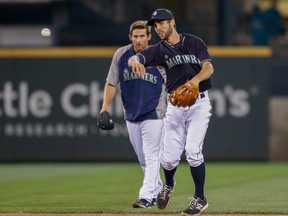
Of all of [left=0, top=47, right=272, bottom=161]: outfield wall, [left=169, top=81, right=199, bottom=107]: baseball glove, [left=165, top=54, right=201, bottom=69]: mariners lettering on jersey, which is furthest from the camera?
[left=0, top=47, right=272, bottom=161]: outfield wall

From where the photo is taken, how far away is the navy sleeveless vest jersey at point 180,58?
939 cm

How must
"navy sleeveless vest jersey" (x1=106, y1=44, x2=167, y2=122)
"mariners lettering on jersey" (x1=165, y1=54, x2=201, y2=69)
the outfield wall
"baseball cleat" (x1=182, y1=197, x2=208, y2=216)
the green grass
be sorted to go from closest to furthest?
"baseball cleat" (x1=182, y1=197, x2=208, y2=216) → "mariners lettering on jersey" (x1=165, y1=54, x2=201, y2=69) → the green grass → "navy sleeveless vest jersey" (x1=106, y1=44, x2=167, y2=122) → the outfield wall

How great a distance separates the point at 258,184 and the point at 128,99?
336cm

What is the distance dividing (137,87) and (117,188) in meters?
2.55

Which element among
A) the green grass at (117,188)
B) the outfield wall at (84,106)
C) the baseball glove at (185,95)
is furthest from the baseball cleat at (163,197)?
the outfield wall at (84,106)

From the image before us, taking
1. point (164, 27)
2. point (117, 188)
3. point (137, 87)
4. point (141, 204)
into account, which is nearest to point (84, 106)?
point (117, 188)

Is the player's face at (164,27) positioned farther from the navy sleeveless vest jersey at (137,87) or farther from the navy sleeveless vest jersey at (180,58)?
the navy sleeveless vest jersey at (137,87)

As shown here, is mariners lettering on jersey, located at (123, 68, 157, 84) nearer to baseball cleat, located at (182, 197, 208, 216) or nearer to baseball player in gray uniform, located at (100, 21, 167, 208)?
baseball player in gray uniform, located at (100, 21, 167, 208)

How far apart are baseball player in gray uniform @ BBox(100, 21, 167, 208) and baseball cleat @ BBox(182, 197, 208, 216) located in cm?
77

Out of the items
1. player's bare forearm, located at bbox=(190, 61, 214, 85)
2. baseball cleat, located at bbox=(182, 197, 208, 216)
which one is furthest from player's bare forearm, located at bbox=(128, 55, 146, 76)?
baseball cleat, located at bbox=(182, 197, 208, 216)

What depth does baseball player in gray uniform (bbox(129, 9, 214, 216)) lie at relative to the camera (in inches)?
367

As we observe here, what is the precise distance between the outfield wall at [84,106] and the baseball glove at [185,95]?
25.6ft

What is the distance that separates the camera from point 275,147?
17.3 m

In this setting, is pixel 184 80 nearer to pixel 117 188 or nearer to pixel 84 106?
pixel 117 188
